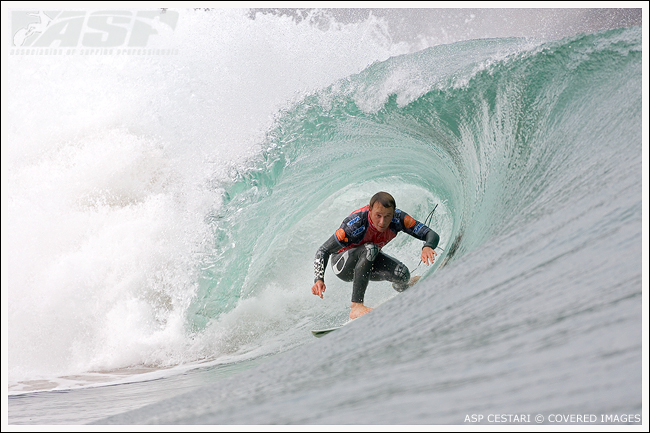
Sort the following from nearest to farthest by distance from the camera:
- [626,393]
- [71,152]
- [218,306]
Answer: [626,393] → [218,306] → [71,152]

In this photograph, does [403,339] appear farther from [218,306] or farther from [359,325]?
[218,306]

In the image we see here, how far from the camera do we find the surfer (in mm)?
2484

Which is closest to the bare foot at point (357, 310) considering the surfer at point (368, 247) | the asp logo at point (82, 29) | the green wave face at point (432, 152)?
the surfer at point (368, 247)

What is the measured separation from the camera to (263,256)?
404 cm

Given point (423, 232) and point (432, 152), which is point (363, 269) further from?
point (432, 152)

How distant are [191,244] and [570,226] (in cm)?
304

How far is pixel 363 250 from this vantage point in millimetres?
2699

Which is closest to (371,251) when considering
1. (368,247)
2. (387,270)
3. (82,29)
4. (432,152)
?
(368,247)

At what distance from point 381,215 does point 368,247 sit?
0.93 feet

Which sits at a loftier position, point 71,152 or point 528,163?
point 71,152

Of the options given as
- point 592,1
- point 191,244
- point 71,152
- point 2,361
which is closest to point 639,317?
point 592,1

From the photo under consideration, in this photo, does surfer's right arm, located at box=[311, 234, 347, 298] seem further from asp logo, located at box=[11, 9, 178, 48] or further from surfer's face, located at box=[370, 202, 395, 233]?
asp logo, located at box=[11, 9, 178, 48]

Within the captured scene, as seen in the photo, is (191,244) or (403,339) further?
(191,244)

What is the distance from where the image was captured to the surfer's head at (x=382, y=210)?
244 centimetres
